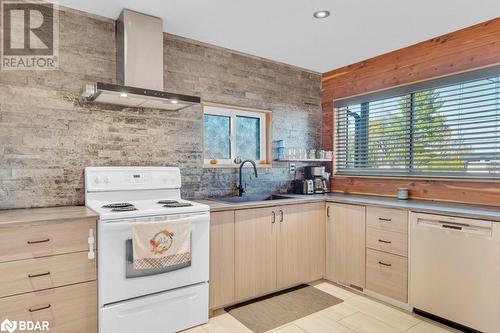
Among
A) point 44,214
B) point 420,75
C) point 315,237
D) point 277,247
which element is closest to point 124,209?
point 44,214

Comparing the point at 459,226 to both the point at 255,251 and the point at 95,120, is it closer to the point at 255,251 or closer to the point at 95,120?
the point at 255,251

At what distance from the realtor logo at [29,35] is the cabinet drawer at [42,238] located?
4.05 feet

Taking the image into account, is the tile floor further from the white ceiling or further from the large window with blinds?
the white ceiling

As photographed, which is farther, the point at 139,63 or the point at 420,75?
the point at 420,75

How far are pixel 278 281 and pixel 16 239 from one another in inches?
82.1

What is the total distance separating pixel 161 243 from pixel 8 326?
94 centimetres

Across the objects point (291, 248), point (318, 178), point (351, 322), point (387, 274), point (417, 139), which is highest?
point (417, 139)

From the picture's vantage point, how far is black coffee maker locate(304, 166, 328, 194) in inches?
149

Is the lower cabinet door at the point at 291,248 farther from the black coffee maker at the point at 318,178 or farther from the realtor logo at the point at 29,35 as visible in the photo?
the realtor logo at the point at 29,35

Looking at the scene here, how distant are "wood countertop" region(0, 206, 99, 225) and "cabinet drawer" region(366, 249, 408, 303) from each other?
7.71 feet

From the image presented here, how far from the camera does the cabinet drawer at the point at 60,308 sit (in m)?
1.78

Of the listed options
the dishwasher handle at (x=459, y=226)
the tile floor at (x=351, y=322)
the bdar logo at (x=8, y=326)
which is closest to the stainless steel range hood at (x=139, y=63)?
the bdar logo at (x=8, y=326)

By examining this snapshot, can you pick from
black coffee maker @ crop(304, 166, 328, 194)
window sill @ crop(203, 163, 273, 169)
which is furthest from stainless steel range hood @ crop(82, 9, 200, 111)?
black coffee maker @ crop(304, 166, 328, 194)

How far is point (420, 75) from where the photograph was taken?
3.05m
